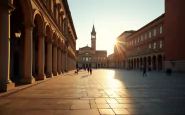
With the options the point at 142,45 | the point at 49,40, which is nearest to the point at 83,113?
the point at 49,40

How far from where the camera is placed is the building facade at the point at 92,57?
378 ft

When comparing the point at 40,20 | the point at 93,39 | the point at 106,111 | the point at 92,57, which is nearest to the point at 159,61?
the point at 40,20

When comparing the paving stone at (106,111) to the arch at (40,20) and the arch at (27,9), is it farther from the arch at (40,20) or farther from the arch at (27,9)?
the arch at (40,20)

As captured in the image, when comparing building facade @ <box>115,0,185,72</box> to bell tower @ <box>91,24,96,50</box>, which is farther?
bell tower @ <box>91,24,96,50</box>

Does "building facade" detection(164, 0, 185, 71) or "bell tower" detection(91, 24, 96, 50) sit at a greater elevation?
"bell tower" detection(91, 24, 96, 50)

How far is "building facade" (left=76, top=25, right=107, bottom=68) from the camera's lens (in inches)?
4530

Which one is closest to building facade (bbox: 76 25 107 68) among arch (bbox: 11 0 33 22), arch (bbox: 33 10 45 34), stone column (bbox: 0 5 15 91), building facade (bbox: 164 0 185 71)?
building facade (bbox: 164 0 185 71)

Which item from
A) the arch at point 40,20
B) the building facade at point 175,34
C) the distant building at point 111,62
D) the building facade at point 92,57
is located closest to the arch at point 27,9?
the arch at point 40,20

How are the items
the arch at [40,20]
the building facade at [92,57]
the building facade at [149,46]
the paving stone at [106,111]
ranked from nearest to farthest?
1. the paving stone at [106,111]
2. the arch at [40,20]
3. the building facade at [149,46]
4. the building facade at [92,57]

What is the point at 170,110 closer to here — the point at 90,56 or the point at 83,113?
the point at 83,113

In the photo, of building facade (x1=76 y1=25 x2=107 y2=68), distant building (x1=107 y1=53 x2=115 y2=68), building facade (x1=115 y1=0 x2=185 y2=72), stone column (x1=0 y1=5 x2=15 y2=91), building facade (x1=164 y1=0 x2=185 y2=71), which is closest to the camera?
stone column (x1=0 y1=5 x2=15 y2=91)

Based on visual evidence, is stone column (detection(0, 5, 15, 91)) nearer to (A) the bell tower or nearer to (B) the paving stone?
(B) the paving stone

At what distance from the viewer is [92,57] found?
11644 centimetres

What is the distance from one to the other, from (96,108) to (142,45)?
2059 inches
